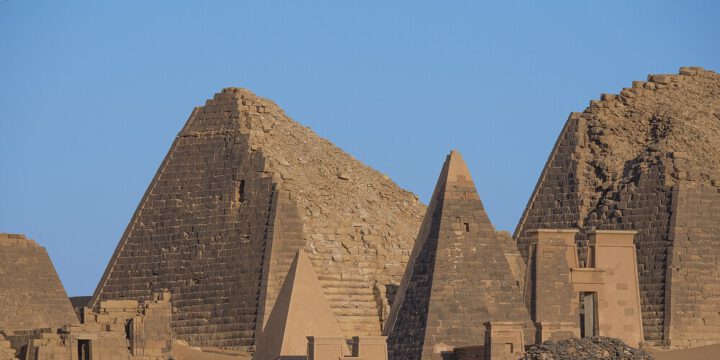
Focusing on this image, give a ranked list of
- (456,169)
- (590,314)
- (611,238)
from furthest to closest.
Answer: (611,238)
(590,314)
(456,169)

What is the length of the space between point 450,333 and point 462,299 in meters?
0.88

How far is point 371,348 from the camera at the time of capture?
185ft

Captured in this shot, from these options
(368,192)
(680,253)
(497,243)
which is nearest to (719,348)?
(497,243)

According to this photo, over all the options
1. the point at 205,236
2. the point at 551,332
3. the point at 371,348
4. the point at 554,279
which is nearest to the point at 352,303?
the point at 205,236

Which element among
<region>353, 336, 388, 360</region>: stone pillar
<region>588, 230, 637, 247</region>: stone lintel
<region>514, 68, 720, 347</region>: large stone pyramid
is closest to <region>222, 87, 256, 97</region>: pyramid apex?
<region>514, 68, 720, 347</region>: large stone pyramid

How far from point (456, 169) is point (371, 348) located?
5.26m

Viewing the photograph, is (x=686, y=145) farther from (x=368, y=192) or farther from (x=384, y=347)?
(x=384, y=347)

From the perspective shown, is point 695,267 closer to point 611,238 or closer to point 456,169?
point 611,238

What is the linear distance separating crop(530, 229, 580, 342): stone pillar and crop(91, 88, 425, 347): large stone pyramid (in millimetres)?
13315

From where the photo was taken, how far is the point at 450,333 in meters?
58.0

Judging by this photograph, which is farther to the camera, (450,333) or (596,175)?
(596,175)

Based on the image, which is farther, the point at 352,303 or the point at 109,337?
the point at 352,303

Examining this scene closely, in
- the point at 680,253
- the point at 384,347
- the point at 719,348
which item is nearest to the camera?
the point at 384,347

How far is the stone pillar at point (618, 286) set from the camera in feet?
215
